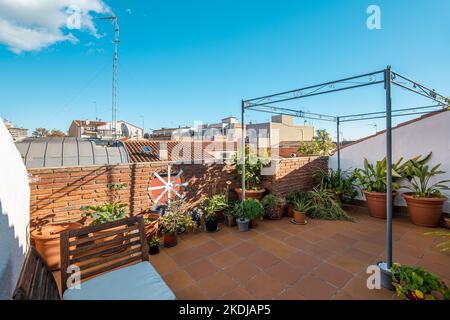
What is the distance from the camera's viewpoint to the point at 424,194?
11.8 ft

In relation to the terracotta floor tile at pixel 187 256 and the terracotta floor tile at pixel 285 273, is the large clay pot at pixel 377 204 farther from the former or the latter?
the terracotta floor tile at pixel 187 256

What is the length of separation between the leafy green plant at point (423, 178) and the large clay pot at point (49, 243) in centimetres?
584

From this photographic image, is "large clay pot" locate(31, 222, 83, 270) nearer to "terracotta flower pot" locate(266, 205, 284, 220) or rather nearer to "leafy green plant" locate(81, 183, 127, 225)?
"leafy green plant" locate(81, 183, 127, 225)

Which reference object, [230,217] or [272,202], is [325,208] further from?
[230,217]

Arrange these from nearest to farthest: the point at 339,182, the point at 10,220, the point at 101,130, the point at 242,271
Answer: the point at 10,220 < the point at 242,271 < the point at 339,182 < the point at 101,130

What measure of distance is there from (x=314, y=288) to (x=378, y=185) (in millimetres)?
3232

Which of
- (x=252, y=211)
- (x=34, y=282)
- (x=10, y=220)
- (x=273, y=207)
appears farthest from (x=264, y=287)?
(x=10, y=220)

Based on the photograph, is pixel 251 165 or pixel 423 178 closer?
pixel 423 178

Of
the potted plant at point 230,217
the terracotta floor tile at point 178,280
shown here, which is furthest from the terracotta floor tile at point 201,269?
the potted plant at point 230,217

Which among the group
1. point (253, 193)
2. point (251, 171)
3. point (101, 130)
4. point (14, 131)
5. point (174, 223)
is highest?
point (101, 130)

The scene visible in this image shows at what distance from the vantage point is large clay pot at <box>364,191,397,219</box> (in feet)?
12.8

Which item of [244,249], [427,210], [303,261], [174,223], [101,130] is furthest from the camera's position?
[101,130]

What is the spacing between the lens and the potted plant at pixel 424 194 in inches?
134
